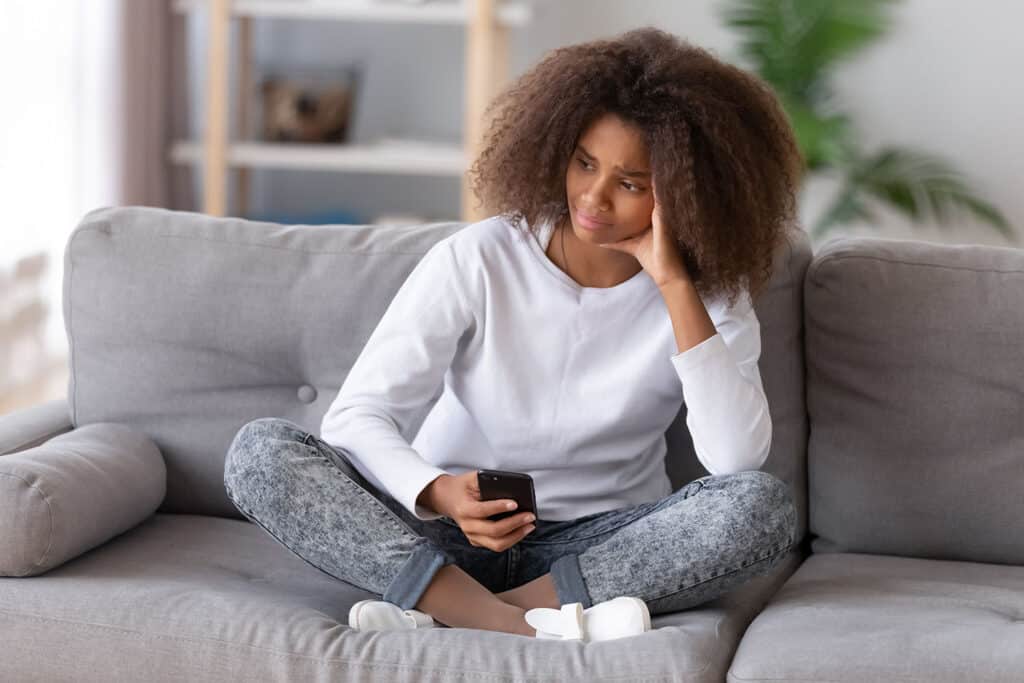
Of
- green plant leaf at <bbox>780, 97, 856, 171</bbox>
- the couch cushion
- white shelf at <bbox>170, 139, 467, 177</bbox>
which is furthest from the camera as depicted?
white shelf at <bbox>170, 139, 467, 177</bbox>

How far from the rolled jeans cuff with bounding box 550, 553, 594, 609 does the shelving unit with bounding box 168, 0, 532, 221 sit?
2.34 meters

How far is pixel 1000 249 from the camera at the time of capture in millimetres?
1908

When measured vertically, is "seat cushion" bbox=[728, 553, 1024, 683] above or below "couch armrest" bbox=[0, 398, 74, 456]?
below

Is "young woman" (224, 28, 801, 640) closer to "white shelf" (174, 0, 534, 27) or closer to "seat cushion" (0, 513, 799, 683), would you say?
"seat cushion" (0, 513, 799, 683)

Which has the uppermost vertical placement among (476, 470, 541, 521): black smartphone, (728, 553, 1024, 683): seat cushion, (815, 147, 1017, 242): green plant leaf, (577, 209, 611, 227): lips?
(577, 209, 611, 227): lips

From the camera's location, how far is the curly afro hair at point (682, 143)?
1.61 metres

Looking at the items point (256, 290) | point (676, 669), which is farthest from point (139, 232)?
point (676, 669)

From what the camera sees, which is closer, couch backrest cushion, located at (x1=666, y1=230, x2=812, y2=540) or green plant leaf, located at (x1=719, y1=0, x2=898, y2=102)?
couch backrest cushion, located at (x1=666, y1=230, x2=812, y2=540)

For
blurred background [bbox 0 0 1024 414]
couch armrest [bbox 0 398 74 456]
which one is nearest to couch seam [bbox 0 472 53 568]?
couch armrest [bbox 0 398 74 456]

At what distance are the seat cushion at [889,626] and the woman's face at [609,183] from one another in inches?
19.4

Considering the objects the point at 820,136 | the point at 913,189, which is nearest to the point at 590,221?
the point at 820,136

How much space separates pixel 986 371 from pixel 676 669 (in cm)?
70

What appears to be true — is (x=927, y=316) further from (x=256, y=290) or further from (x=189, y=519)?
(x=189, y=519)

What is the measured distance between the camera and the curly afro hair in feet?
5.28
